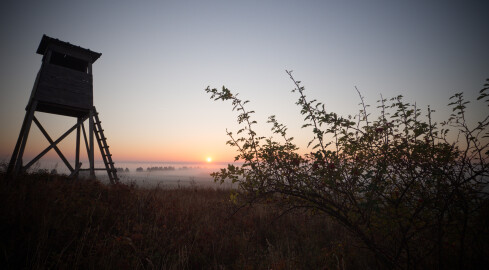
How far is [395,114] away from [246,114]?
7.25ft

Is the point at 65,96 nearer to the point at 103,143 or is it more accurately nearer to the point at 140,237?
the point at 103,143

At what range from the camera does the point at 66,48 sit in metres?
8.44

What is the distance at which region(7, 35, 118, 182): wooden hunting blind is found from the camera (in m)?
7.20

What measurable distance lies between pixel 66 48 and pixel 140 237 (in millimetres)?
10076

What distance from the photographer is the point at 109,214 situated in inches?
156

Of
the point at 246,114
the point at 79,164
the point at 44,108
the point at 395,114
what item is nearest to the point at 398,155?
the point at 395,114

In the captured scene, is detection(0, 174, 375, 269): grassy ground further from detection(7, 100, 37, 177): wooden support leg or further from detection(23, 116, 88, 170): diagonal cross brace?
detection(7, 100, 37, 177): wooden support leg

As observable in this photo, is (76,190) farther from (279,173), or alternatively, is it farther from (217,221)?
(279,173)

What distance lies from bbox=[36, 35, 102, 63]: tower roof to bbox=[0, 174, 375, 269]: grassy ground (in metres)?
6.60

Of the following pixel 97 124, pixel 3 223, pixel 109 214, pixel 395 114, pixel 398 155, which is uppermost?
pixel 97 124

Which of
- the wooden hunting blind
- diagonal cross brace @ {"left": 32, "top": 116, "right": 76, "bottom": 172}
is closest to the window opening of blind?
the wooden hunting blind

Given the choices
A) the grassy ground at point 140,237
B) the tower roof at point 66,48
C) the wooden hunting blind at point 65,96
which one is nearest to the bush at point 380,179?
the grassy ground at point 140,237

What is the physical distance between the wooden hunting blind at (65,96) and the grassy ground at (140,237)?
3495mm

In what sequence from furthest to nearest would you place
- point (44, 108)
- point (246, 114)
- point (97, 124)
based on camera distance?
point (97, 124) → point (44, 108) → point (246, 114)
